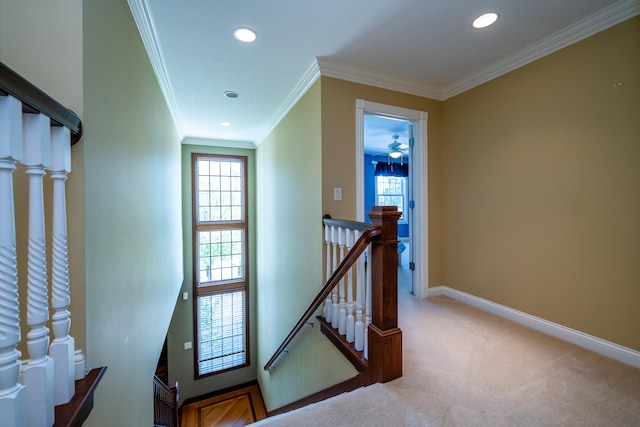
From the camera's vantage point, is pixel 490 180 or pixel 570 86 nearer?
pixel 570 86

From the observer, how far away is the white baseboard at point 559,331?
1.70 m

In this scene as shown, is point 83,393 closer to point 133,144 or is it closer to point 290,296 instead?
point 133,144

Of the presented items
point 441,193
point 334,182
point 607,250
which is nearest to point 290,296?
point 334,182

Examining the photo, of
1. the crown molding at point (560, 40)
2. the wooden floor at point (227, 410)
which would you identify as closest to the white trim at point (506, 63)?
the crown molding at point (560, 40)

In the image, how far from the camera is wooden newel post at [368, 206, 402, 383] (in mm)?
1470

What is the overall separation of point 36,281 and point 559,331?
304 centimetres

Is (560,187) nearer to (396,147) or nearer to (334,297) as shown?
(334,297)

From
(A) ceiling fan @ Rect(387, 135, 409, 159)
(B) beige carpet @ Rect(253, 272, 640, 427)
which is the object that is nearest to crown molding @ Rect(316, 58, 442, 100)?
(A) ceiling fan @ Rect(387, 135, 409, 159)

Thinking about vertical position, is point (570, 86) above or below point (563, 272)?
above

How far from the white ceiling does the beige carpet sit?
229 centimetres

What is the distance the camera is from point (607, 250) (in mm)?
1767

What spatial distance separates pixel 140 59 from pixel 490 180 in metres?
3.07

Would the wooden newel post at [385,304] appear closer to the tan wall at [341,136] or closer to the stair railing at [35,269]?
the tan wall at [341,136]

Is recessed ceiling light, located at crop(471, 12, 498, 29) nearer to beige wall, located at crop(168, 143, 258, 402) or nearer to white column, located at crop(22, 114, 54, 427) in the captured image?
white column, located at crop(22, 114, 54, 427)
